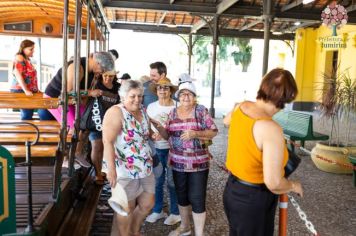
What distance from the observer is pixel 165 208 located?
456cm

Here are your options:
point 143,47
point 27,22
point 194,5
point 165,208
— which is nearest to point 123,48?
point 143,47

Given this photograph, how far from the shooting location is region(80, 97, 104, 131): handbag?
408 cm

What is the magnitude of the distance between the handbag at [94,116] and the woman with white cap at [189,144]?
3.06 ft

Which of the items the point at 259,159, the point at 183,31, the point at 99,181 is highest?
the point at 183,31

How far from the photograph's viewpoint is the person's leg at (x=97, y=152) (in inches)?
169

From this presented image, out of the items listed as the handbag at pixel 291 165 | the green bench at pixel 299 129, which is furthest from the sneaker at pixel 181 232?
the green bench at pixel 299 129

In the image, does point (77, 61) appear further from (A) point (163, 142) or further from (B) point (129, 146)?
(A) point (163, 142)

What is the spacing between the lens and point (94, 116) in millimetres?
4086

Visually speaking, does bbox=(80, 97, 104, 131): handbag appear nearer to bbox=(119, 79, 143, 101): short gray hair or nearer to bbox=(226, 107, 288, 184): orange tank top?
bbox=(119, 79, 143, 101): short gray hair

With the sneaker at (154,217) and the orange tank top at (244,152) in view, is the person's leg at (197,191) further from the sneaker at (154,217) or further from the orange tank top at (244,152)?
the orange tank top at (244,152)

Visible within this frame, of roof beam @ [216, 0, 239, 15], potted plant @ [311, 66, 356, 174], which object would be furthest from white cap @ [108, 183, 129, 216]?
roof beam @ [216, 0, 239, 15]

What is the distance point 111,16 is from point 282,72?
531 inches

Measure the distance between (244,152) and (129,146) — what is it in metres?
1.05

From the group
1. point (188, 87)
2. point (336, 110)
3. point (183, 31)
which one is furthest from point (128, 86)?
point (183, 31)
